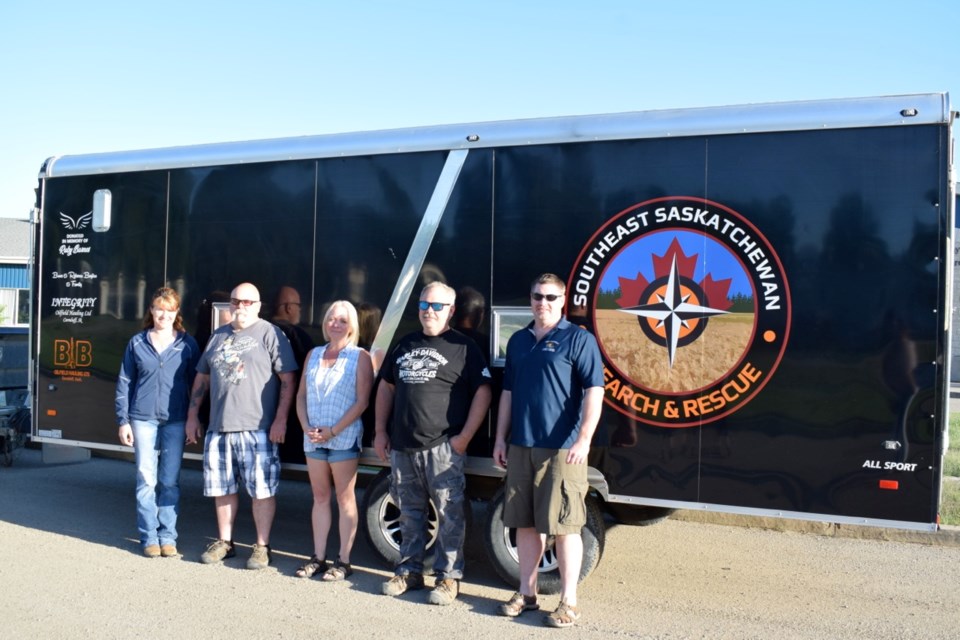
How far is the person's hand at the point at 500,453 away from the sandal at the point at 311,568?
4.60 feet

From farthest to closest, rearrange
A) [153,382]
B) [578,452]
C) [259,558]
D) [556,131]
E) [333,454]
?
1. [153,382]
2. [259,558]
3. [333,454]
4. [556,131]
5. [578,452]

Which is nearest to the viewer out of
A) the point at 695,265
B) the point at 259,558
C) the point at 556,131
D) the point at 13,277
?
the point at 695,265

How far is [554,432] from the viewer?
15.4 feet

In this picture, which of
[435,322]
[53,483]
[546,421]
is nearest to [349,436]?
[435,322]

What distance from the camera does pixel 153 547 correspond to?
5.93 meters

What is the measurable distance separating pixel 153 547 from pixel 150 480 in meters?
0.44

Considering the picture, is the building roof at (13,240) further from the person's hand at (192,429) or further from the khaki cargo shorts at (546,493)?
the khaki cargo shorts at (546,493)

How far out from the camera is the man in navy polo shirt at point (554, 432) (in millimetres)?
4688

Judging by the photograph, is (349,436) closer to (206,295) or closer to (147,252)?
(206,295)

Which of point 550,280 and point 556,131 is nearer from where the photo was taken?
point 550,280

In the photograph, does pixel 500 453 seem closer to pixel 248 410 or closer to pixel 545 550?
pixel 545 550

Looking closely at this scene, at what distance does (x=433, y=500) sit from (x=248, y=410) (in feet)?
4.60

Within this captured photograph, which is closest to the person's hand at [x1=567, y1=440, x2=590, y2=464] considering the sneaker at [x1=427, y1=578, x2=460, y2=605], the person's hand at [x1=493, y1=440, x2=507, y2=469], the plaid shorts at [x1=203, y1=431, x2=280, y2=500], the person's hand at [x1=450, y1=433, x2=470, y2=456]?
the person's hand at [x1=493, y1=440, x2=507, y2=469]

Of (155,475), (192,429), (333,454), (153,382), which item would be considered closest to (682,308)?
(333,454)
